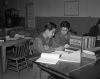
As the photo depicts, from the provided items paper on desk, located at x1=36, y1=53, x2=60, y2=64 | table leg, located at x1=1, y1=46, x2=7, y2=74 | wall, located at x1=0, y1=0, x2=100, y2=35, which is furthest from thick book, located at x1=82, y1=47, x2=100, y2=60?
wall, located at x1=0, y1=0, x2=100, y2=35

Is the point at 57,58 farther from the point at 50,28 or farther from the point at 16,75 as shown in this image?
the point at 16,75

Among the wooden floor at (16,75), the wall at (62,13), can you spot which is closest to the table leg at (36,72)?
the wooden floor at (16,75)

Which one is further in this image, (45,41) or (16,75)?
(16,75)

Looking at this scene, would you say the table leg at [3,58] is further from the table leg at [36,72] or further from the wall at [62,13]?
the wall at [62,13]

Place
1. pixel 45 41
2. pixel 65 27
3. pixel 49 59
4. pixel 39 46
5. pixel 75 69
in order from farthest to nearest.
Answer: pixel 65 27 → pixel 45 41 → pixel 39 46 → pixel 49 59 → pixel 75 69

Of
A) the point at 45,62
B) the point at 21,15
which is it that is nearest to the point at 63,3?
the point at 21,15

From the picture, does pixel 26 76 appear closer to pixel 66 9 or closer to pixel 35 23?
pixel 66 9

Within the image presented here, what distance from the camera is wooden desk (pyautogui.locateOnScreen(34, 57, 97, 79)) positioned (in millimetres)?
1268

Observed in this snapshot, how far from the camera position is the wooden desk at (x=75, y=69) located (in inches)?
49.9

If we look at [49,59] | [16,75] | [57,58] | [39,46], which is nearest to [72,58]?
[57,58]

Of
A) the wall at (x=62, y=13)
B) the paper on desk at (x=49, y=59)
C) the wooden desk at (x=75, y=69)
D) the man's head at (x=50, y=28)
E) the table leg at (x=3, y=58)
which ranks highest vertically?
the wall at (x=62, y=13)

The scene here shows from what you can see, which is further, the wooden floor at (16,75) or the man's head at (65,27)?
the wooden floor at (16,75)

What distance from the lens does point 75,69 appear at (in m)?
1.42

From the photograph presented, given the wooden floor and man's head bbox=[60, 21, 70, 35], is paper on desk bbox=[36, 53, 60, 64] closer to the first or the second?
man's head bbox=[60, 21, 70, 35]
